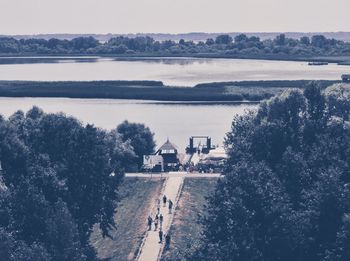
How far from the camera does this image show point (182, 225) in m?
53.8

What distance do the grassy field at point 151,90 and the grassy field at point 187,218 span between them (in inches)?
2227

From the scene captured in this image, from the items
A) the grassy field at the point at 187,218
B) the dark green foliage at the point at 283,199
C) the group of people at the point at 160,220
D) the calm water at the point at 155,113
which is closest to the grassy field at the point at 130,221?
the group of people at the point at 160,220

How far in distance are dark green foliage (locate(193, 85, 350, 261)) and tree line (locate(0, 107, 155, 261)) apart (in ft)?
22.0

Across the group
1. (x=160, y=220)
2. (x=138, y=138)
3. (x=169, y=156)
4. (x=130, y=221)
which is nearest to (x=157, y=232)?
(x=160, y=220)

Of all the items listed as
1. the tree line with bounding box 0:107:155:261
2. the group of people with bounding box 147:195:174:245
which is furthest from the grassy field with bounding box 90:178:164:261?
the tree line with bounding box 0:107:155:261

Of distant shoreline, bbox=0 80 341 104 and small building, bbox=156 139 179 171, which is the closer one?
small building, bbox=156 139 179 171

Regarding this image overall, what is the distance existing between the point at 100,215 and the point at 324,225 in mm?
13837

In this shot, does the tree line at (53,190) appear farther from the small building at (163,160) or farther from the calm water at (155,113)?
the calm water at (155,113)

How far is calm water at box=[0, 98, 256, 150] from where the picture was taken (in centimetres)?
9175

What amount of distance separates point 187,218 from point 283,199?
10.6m

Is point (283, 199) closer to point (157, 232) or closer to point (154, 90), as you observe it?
point (157, 232)

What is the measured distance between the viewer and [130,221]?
56.1m

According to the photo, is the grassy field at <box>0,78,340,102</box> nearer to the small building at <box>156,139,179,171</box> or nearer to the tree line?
the small building at <box>156,139,179,171</box>

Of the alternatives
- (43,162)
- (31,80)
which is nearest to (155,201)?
(43,162)
